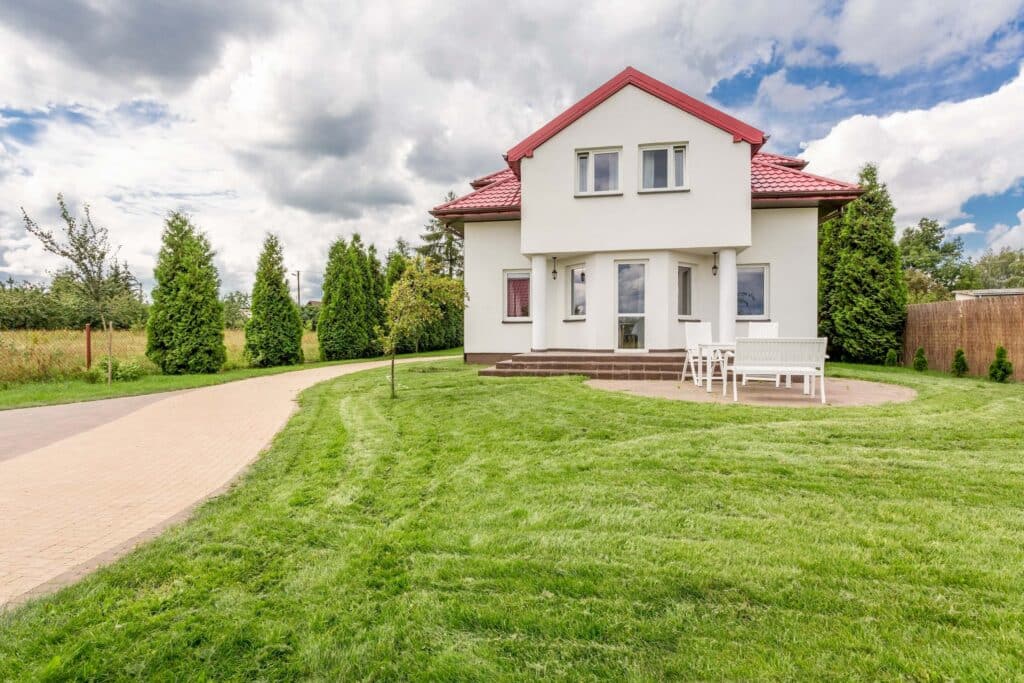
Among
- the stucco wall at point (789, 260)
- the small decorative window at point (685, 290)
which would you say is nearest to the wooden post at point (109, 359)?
the small decorative window at point (685, 290)

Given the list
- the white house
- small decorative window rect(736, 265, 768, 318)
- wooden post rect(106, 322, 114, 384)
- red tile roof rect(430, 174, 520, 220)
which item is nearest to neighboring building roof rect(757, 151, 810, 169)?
the white house

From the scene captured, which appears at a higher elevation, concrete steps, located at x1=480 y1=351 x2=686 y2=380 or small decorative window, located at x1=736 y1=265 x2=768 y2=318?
small decorative window, located at x1=736 y1=265 x2=768 y2=318

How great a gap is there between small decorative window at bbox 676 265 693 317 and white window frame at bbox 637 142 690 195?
2.06 meters

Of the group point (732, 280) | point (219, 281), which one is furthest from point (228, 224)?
point (732, 280)

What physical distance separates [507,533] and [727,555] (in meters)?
1.33

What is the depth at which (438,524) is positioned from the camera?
136 inches

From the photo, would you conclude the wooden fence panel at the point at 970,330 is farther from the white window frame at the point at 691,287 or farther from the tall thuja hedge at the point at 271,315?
the tall thuja hedge at the point at 271,315

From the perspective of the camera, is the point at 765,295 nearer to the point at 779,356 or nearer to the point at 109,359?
the point at 779,356

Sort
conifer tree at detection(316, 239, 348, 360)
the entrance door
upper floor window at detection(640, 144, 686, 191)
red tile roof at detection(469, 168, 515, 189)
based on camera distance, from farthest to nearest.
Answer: conifer tree at detection(316, 239, 348, 360)
red tile roof at detection(469, 168, 515, 189)
the entrance door
upper floor window at detection(640, 144, 686, 191)

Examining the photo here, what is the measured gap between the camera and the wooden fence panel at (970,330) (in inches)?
442

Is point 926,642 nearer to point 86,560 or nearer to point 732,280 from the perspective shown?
point 86,560

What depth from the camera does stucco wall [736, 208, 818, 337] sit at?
13.3m

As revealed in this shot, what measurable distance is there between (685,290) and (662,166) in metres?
3.29

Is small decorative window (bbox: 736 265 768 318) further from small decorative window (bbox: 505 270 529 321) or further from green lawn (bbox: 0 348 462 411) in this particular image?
green lawn (bbox: 0 348 462 411)
